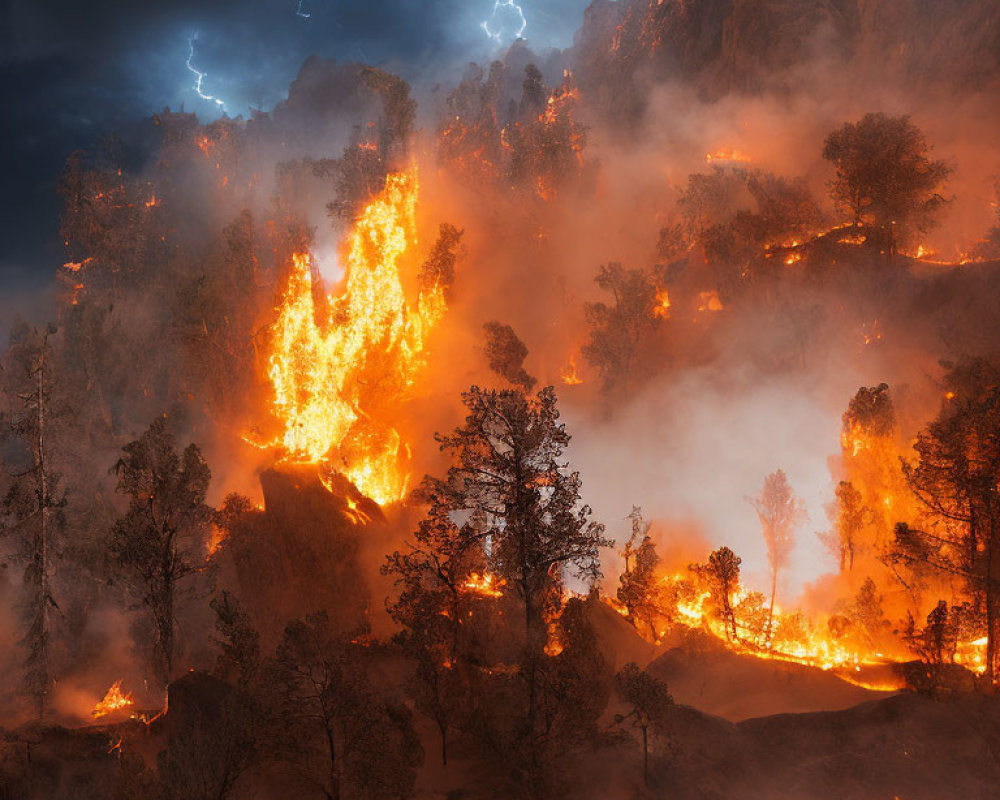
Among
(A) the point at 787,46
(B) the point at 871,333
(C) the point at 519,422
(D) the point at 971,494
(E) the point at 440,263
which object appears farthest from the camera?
(A) the point at 787,46

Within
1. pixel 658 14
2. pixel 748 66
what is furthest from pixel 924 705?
pixel 658 14

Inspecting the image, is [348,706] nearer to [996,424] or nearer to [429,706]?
[429,706]

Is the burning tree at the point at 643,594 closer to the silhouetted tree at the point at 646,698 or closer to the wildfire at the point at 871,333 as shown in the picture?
the silhouetted tree at the point at 646,698

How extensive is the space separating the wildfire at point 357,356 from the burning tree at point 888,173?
107 ft

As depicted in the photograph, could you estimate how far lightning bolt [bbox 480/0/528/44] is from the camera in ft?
316

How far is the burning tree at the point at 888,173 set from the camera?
44844mm

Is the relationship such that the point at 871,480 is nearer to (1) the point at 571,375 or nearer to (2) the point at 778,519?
(2) the point at 778,519

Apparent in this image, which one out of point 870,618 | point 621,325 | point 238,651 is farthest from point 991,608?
point 621,325

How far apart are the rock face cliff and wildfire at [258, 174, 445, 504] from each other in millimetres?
39645

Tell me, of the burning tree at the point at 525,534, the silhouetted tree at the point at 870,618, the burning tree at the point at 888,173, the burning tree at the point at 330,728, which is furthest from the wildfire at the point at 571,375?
the burning tree at the point at 330,728

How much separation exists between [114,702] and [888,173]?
55.3 meters

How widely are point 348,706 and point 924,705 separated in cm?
1774

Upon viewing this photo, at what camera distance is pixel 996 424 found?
22562mm

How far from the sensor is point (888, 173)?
45.1 metres
